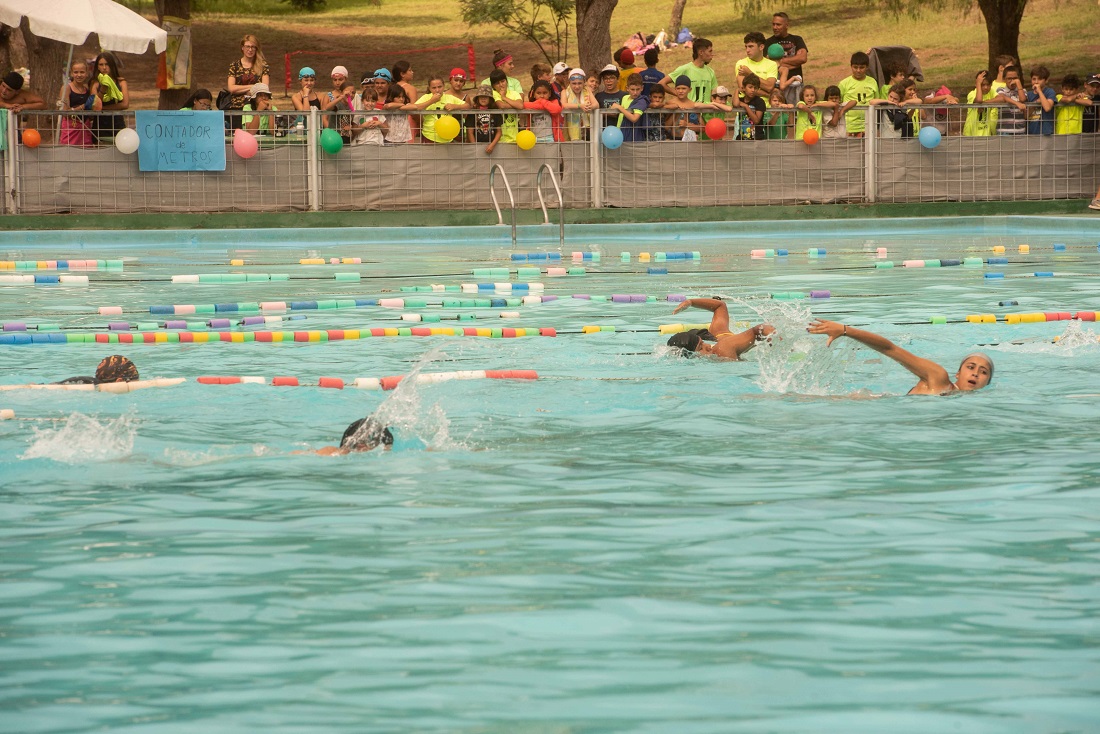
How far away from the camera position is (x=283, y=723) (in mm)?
3449

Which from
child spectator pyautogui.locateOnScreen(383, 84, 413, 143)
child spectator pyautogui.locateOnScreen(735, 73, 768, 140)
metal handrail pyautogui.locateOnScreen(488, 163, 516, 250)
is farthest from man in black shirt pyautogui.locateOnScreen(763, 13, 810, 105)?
child spectator pyautogui.locateOnScreen(383, 84, 413, 143)

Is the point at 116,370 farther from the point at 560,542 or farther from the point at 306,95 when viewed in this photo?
the point at 306,95

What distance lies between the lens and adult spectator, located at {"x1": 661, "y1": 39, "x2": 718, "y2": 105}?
746 inches

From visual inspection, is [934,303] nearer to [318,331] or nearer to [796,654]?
[318,331]

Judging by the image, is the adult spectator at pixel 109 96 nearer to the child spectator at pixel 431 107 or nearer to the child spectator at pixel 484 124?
the child spectator at pixel 431 107

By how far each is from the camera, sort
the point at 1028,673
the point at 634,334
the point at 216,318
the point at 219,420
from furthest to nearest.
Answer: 1. the point at 216,318
2. the point at 634,334
3. the point at 219,420
4. the point at 1028,673

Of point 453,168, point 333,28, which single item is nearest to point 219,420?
point 453,168

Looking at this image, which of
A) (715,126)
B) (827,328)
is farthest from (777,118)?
(827,328)

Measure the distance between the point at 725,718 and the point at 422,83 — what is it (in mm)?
35855

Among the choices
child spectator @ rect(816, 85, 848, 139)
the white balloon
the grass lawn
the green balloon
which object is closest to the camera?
the white balloon

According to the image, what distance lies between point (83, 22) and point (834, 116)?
1063cm

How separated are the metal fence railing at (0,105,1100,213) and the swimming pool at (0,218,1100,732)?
8694mm

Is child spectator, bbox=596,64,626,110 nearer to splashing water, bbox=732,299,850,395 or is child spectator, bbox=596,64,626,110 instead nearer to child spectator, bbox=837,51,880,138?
child spectator, bbox=837,51,880,138

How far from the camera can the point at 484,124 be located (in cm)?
1855
